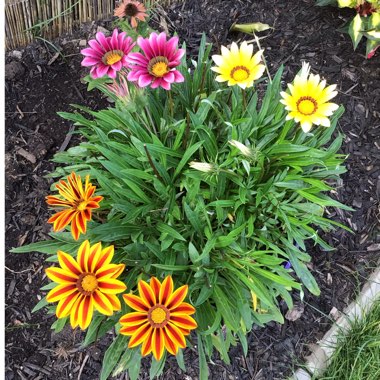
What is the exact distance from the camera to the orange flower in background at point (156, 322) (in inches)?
43.1

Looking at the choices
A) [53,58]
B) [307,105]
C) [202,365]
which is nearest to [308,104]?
[307,105]

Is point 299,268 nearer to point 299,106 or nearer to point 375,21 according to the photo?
point 299,106

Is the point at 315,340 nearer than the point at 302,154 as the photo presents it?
No

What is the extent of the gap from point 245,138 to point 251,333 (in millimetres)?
832

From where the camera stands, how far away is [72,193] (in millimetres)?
1258

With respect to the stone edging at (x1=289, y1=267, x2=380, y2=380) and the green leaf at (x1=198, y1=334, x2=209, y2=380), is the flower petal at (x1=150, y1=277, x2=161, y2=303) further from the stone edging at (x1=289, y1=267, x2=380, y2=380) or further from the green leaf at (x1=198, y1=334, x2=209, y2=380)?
the stone edging at (x1=289, y1=267, x2=380, y2=380)

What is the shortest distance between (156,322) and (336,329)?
1.11m

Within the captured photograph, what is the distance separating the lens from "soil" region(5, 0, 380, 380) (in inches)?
75.5

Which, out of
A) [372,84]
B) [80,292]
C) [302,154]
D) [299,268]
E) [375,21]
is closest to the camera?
[80,292]

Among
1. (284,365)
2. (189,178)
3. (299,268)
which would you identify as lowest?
(284,365)

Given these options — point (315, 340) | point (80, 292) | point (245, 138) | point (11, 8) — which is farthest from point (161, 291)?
point (11, 8)

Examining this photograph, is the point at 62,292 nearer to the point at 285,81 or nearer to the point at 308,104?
the point at 308,104

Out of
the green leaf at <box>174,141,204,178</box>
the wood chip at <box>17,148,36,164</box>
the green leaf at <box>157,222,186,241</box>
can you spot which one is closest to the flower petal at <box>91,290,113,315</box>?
the green leaf at <box>157,222,186,241</box>

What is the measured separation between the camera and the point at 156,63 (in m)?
1.31
